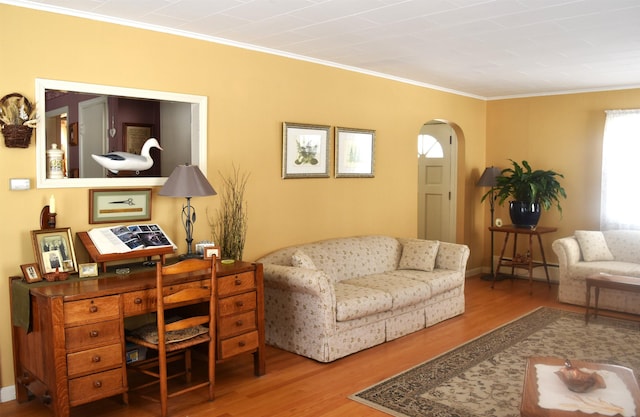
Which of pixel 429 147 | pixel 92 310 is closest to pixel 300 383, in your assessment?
pixel 92 310

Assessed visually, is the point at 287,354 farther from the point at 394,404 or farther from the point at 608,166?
the point at 608,166

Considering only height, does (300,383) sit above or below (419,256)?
below

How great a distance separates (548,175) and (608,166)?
68 cm

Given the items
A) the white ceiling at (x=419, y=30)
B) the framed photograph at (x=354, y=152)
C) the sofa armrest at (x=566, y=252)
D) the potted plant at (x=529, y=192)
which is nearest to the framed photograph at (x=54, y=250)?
the white ceiling at (x=419, y=30)

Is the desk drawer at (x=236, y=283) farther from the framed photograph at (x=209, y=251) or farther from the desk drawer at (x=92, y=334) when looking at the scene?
the desk drawer at (x=92, y=334)

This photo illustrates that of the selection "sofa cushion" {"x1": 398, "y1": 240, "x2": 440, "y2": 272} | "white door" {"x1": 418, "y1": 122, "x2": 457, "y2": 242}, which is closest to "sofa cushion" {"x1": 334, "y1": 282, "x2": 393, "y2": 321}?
"sofa cushion" {"x1": 398, "y1": 240, "x2": 440, "y2": 272}

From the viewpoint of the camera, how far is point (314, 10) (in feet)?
11.9

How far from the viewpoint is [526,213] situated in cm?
687

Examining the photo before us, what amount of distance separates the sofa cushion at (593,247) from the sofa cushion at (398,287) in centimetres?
232

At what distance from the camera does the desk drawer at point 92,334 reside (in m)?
3.02

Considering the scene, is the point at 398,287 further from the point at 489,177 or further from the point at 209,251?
the point at 489,177

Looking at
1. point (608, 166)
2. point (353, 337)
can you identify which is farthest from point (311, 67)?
point (608, 166)

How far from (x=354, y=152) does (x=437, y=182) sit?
245 centimetres

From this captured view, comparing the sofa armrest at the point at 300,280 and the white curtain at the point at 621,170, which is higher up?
the white curtain at the point at 621,170
